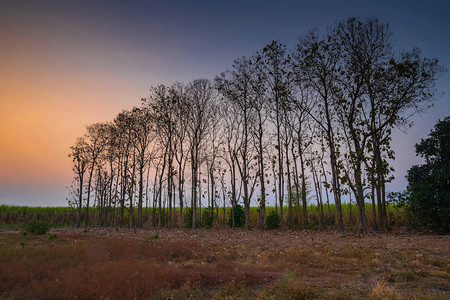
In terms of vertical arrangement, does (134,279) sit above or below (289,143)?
below

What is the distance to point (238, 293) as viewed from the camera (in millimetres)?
7488

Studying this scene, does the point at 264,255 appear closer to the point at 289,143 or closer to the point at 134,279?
the point at 134,279

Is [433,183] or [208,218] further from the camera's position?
[208,218]

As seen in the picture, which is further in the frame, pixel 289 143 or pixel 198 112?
pixel 198 112

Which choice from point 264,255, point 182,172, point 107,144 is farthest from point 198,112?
point 264,255

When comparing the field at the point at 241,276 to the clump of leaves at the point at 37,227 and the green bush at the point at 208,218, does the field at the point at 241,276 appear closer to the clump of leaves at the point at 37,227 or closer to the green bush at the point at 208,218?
the clump of leaves at the point at 37,227

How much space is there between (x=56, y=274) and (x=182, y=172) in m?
28.0

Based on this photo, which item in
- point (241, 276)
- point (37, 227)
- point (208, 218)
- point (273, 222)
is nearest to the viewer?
point (241, 276)

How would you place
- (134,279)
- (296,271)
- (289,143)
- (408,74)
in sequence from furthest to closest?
(289,143) < (408,74) < (296,271) < (134,279)

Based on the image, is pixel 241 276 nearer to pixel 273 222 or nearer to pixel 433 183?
pixel 433 183

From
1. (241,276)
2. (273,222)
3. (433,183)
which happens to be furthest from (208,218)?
(241,276)

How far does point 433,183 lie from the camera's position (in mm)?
21297

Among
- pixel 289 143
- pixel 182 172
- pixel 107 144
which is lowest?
pixel 182 172

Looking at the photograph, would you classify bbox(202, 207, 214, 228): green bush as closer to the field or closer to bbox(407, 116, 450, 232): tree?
bbox(407, 116, 450, 232): tree
